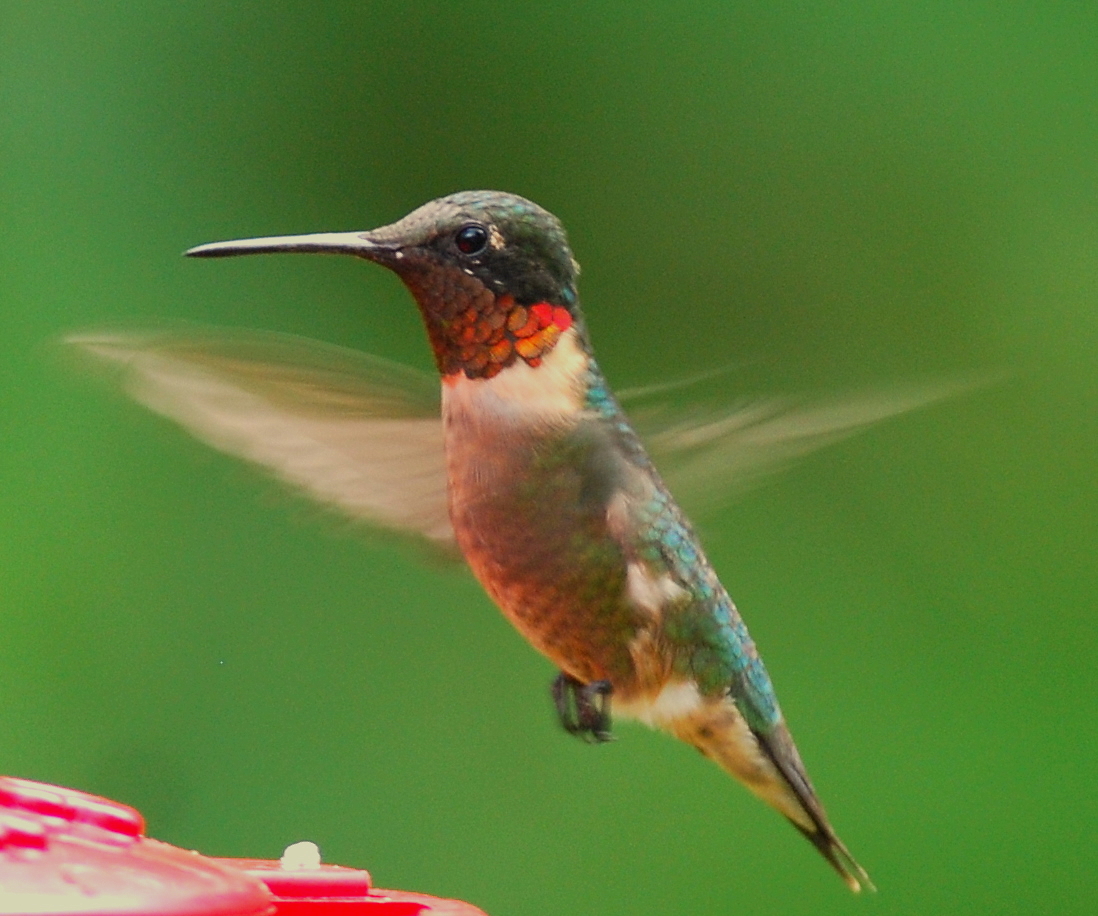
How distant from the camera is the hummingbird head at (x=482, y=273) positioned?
1.43 metres

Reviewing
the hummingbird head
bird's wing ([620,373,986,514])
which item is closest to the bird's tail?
bird's wing ([620,373,986,514])

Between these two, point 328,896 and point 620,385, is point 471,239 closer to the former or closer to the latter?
point 328,896

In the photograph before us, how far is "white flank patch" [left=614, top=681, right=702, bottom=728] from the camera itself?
5.34ft

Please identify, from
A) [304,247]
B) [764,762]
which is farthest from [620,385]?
[304,247]

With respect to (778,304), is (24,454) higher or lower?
lower

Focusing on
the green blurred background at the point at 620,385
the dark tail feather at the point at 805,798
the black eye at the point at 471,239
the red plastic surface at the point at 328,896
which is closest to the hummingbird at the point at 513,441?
the black eye at the point at 471,239

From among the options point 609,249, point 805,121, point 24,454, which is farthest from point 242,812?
point 805,121

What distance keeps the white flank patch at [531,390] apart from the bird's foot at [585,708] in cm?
30

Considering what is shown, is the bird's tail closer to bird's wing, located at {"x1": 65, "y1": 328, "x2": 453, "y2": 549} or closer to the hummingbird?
the hummingbird

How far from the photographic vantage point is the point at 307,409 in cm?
148

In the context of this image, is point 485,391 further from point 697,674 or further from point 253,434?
point 697,674

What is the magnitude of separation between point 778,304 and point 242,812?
152 centimetres

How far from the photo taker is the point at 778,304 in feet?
10.2

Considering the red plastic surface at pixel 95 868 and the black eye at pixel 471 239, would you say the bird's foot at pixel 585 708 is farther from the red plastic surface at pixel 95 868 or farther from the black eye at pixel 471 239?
the red plastic surface at pixel 95 868
